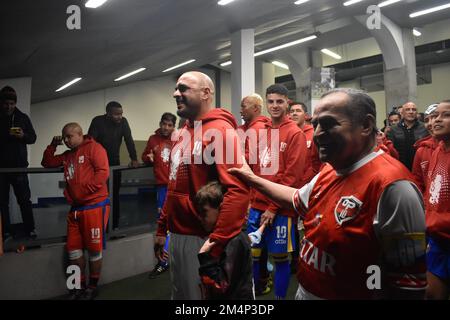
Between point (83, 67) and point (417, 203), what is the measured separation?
8307 mm

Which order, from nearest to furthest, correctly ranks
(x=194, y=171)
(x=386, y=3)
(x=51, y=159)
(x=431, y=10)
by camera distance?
1. (x=194, y=171)
2. (x=51, y=159)
3. (x=386, y=3)
4. (x=431, y=10)

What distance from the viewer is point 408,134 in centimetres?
472

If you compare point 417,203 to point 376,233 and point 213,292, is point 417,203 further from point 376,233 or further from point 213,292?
point 213,292

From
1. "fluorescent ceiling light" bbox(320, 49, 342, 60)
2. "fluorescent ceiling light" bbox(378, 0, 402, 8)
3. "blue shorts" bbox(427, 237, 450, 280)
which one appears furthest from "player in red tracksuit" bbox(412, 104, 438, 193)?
"fluorescent ceiling light" bbox(320, 49, 342, 60)

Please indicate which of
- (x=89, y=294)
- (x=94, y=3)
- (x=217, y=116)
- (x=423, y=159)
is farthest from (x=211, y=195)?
(x=94, y=3)

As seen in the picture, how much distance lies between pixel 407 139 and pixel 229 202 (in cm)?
407

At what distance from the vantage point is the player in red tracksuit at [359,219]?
1.02 meters

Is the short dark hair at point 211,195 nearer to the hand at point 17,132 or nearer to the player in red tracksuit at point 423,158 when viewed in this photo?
the player in red tracksuit at point 423,158

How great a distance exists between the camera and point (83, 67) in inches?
312

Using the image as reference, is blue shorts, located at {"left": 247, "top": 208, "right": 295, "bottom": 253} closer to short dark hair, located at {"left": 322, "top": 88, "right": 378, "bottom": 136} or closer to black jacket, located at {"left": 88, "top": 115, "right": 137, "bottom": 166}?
short dark hair, located at {"left": 322, "top": 88, "right": 378, "bottom": 136}

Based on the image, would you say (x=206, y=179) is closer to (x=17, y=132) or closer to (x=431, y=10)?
(x=17, y=132)

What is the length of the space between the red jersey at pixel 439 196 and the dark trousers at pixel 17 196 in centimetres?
404

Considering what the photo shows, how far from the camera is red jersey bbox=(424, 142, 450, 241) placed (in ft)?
6.81
